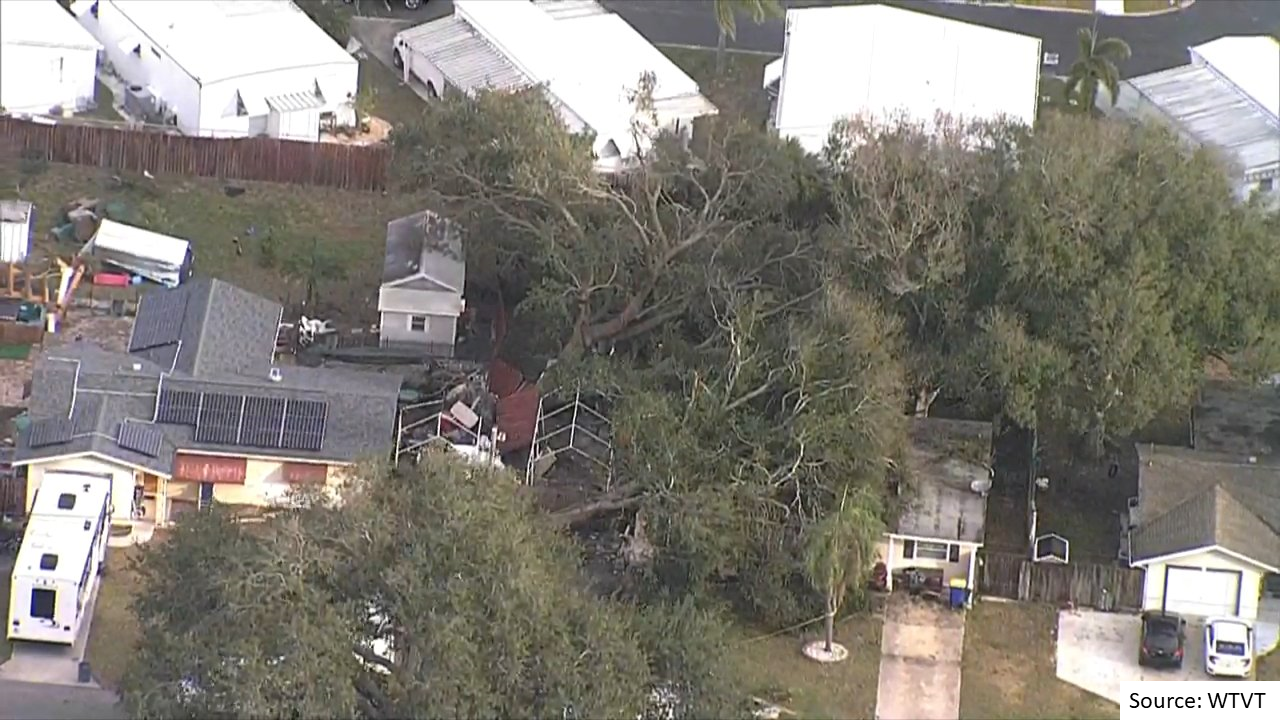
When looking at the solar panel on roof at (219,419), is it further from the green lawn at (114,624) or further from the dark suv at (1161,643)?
the dark suv at (1161,643)

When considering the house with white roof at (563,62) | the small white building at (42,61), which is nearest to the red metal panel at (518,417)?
the house with white roof at (563,62)

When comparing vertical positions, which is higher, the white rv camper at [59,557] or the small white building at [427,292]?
the small white building at [427,292]

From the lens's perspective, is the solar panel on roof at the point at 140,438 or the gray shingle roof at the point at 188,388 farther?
the gray shingle roof at the point at 188,388

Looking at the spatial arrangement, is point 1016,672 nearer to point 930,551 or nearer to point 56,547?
point 930,551

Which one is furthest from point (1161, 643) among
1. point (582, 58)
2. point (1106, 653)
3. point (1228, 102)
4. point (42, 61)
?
point (42, 61)

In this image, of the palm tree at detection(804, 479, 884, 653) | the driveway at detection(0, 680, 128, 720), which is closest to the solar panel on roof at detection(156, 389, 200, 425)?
the driveway at detection(0, 680, 128, 720)

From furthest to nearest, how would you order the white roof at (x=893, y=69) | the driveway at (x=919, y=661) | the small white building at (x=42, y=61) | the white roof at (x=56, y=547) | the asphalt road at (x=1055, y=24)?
1. the asphalt road at (x=1055, y=24)
2. the small white building at (x=42, y=61)
3. the white roof at (x=893, y=69)
4. the driveway at (x=919, y=661)
5. the white roof at (x=56, y=547)

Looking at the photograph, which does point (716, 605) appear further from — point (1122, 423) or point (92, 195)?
point (92, 195)
